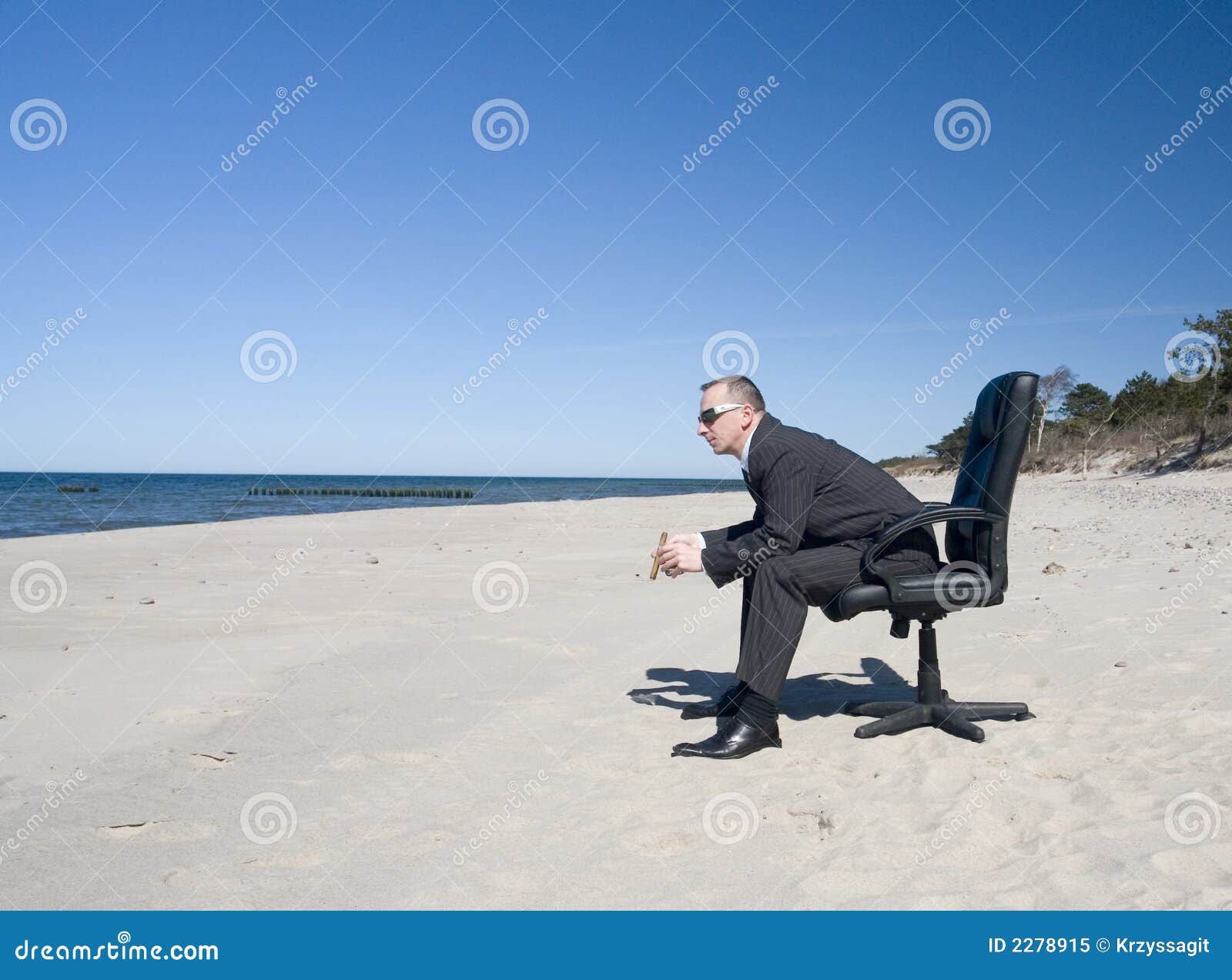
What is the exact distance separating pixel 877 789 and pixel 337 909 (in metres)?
1.84

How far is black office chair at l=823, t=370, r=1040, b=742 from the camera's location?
352 cm

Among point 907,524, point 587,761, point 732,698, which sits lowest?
point 587,761

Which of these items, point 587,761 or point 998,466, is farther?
point 998,466

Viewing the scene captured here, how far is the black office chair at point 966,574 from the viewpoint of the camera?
11.5 feet

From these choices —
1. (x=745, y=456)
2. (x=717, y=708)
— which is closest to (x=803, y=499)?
(x=745, y=456)

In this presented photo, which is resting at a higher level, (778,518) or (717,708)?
(778,518)

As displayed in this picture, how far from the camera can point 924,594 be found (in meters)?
3.51

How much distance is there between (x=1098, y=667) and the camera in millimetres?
4391

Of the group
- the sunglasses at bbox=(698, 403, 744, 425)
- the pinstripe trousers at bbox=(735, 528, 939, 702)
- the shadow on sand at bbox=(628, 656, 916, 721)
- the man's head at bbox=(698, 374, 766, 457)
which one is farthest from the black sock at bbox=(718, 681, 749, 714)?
the sunglasses at bbox=(698, 403, 744, 425)

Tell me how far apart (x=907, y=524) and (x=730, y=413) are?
891 millimetres

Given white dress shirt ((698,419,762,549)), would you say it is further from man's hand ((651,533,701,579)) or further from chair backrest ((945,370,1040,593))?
chair backrest ((945,370,1040,593))

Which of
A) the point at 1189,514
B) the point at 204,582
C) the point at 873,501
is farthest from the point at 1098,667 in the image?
the point at 1189,514

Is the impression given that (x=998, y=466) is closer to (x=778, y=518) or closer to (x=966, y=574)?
(x=966, y=574)

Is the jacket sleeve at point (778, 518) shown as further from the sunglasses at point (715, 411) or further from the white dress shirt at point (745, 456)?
the sunglasses at point (715, 411)
